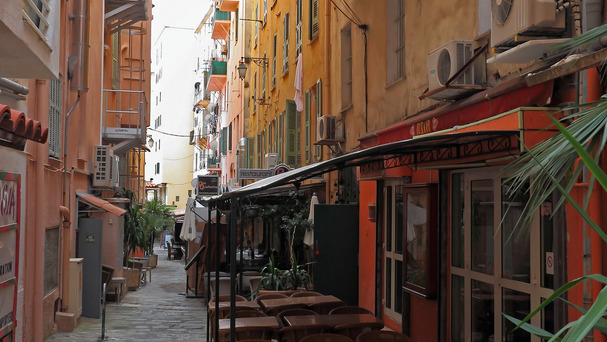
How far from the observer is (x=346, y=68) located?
1448cm

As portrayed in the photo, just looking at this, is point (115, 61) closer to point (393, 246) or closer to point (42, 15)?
point (393, 246)

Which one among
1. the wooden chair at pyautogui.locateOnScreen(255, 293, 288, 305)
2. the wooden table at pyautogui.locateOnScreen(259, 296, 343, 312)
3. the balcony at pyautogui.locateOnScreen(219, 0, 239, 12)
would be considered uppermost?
the balcony at pyautogui.locateOnScreen(219, 0, 239, 12)

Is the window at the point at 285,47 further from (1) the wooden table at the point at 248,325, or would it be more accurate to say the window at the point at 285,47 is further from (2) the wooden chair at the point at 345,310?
(1) the wooden table at the point at 248,325

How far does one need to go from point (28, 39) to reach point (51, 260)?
268 inches

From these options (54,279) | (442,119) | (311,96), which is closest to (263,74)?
(311,96)

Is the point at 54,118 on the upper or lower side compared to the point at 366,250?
upper

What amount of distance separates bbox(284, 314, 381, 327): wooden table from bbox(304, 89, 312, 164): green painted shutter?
9.59m

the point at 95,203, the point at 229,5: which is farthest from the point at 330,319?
the point at 229,5

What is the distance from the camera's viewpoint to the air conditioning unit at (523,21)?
5.64 meters

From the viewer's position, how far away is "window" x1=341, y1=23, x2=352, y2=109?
1439 cm

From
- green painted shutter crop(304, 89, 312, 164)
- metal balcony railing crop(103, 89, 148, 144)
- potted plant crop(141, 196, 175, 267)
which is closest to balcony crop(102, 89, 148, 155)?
metal balcony railing crop(103, 89, 148, 144)

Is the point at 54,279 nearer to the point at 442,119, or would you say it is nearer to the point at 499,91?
the point at 442,119

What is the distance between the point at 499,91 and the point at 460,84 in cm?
95

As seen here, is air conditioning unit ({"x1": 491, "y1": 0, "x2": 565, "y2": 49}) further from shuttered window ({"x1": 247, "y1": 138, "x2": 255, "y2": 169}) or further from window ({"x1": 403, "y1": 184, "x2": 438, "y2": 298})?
shuttered window ({"x1": 247, "y1": 138, "x2": 255, "y2": 169})
